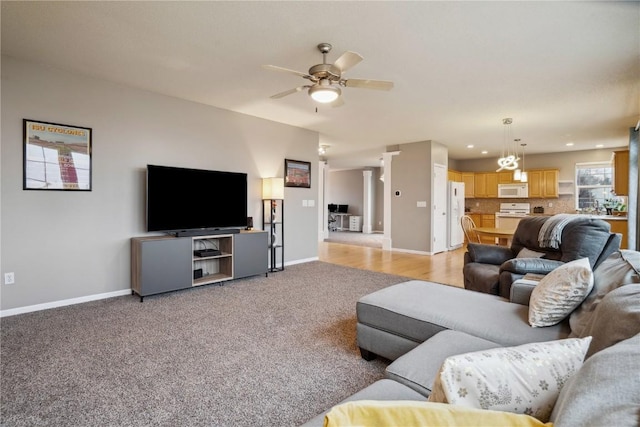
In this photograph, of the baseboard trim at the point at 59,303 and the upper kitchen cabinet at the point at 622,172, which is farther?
the upper kitchen cabinet at the point at 622,172

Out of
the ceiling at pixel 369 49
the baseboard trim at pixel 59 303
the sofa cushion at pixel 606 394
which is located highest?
the ceiling at pixel 369 49

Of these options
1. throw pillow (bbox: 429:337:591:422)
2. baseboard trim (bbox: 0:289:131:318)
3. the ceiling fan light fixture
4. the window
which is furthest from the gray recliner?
the window

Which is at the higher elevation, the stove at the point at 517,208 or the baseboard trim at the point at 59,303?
the stove at the point at 517,208

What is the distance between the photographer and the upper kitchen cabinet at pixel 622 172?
5.50 m

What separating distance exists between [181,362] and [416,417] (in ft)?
6.69

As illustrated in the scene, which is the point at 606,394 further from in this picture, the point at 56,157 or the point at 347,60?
the point at 56,157

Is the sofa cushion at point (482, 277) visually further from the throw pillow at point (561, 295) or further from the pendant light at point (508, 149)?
the pendant light at point (508, 149)

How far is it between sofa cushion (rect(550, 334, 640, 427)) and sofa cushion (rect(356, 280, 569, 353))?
1032mm

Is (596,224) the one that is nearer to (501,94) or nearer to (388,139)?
(501,94)

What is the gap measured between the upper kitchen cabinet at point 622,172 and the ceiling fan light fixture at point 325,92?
564cm

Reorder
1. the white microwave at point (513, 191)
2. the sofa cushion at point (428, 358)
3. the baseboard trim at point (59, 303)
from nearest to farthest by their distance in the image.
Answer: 1. the sofa cushion at point (428, 358)
2. the baseboard trim at point (59, 303)
3. the white microwave at point (513, 191)

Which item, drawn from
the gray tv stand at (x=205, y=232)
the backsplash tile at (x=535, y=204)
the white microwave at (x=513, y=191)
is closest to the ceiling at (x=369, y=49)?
the gray tv stand at (x=205, y=232)

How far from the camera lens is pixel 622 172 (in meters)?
5.57

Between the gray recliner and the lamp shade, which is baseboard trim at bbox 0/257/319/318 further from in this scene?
the gray recliner
